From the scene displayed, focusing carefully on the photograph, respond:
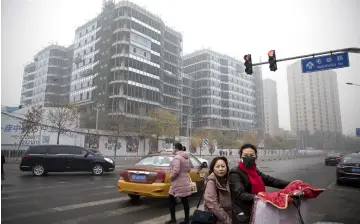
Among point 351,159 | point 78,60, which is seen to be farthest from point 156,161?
point 78,60

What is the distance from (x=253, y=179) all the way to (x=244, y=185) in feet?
0.50

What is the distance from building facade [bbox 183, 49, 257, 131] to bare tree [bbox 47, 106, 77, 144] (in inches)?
1944

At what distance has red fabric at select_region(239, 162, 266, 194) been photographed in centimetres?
302

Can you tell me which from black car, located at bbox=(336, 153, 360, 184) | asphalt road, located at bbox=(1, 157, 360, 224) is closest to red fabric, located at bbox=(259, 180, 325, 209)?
asphalt road, located at bbox=(1, 157, 360, 224)

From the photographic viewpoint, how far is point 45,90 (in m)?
68.8

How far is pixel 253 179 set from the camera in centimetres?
307

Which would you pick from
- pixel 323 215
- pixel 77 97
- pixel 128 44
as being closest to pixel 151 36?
pixel 128 44

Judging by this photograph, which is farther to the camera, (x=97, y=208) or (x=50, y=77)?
(x=50, y=77)

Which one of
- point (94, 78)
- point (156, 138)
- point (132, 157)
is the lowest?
point (132, 157)

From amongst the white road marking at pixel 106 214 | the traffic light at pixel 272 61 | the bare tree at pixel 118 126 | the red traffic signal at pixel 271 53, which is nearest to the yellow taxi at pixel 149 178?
the white road marking at pixel 106 214

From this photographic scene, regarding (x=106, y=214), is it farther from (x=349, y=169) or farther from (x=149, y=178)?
(x=349, y=169)

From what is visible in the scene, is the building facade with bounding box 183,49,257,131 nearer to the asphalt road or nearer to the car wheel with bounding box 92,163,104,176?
the car wheel with bounding box 92,163,104,176

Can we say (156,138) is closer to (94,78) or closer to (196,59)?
(94,78)

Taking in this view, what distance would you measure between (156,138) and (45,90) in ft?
141
